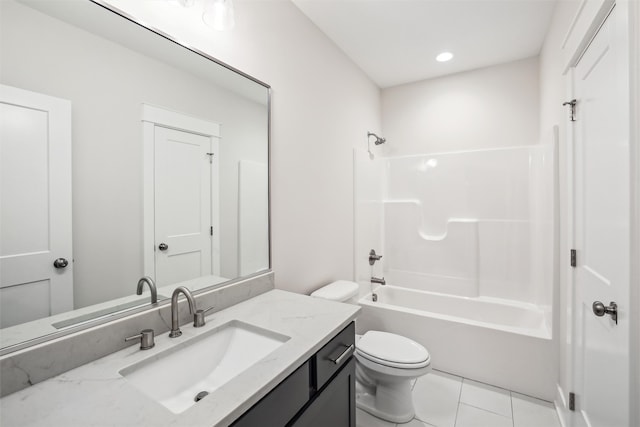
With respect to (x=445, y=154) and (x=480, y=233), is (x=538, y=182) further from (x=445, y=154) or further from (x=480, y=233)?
(x=445, y=154)

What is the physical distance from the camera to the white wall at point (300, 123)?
151 centimetres

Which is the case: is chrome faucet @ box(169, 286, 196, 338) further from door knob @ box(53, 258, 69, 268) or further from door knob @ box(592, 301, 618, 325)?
door knob @ box(592, 301, 618, 325)

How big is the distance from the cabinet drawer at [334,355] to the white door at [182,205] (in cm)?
65

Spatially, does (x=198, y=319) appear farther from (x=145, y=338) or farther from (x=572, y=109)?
(x=572, y=109)

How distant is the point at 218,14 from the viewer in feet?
4.00

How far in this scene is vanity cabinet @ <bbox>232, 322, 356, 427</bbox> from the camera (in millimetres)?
804

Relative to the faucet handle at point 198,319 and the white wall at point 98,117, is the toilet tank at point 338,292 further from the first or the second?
the white wall at point 98,117

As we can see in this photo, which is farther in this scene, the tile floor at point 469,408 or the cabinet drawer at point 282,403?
the tile floor at point 469,408

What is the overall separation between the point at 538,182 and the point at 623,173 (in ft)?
5.56

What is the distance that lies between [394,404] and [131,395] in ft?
5.11

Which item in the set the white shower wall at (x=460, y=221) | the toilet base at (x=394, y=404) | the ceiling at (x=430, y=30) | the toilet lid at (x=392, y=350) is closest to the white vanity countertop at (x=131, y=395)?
the toilet lid at (x=392, y=350)

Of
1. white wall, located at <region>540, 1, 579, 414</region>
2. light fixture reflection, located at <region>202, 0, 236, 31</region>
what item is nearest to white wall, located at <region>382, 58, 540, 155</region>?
white wall, located at <region>540, 1, 579, 414</region>

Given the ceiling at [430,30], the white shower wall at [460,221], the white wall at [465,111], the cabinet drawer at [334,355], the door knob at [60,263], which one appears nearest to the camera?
the door knob at [60,263]

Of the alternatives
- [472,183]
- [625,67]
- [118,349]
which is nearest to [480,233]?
[472,183]
